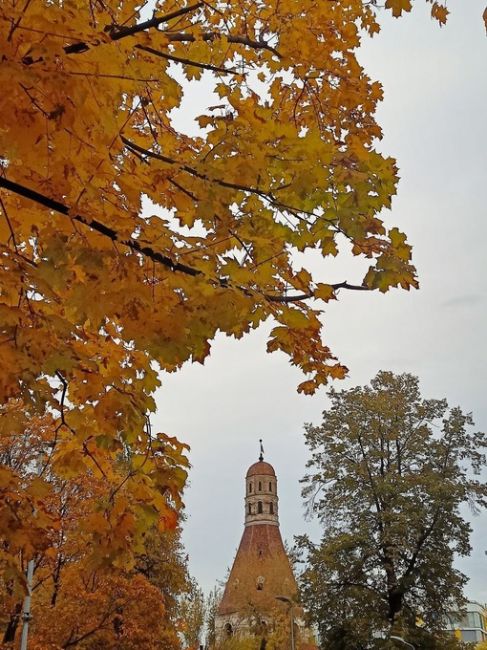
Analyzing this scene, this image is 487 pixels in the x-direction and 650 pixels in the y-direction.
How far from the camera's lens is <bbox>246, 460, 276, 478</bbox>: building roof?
176 ft

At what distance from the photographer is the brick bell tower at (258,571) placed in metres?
34.9

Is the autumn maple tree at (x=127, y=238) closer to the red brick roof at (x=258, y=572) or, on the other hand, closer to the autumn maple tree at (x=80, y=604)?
the autumn maple tree at (x=80, y=604)

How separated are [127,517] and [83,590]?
43.2 ft

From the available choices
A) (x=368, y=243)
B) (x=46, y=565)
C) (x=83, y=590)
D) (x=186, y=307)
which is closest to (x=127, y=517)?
(x=186, y=307)

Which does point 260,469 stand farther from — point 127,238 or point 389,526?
point 127,238

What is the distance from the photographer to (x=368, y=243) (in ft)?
9.84

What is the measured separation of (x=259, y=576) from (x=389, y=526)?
106 feet

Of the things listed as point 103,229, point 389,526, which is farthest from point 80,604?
point 103,229

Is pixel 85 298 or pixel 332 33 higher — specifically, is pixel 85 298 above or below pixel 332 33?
below

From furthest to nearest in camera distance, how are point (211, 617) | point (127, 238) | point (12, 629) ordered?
point (211, 617), point (12, 629), point (127, 238)

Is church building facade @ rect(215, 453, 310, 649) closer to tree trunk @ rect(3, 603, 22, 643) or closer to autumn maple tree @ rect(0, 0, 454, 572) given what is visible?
tree trunk @ rect(3, 603, 22, 643)

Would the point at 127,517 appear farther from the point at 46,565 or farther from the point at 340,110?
the point at 46,565

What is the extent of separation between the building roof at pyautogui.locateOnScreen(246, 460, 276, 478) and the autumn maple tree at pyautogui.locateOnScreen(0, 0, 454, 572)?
2039 inches

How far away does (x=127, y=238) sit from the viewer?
2434 millimetres
